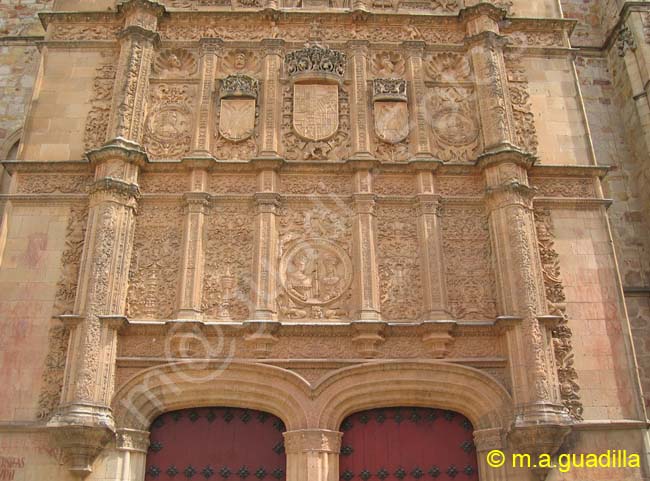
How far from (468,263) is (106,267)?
4.96 m

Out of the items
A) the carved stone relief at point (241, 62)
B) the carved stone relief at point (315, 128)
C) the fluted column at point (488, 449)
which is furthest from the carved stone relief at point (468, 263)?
the carved stone relief at point (241, 62)

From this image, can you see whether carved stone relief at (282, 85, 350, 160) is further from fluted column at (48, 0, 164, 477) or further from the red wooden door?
the red wooden door

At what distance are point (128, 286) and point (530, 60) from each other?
728 cm

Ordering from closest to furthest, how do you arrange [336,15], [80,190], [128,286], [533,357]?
[533,357] → [128,286] → [80,190] → [336,15]

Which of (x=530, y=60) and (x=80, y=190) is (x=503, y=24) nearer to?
(x=530, y=60)

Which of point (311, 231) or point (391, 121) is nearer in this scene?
point (311, 231)

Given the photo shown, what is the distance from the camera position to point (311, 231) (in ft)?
32.5


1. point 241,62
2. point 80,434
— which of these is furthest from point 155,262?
point 241,62

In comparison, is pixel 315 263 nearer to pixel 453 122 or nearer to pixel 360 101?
pixel 360 101

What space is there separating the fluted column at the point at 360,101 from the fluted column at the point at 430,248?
0.96 meters

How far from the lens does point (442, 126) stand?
1076 centimetres

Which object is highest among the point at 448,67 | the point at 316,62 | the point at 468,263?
the point at 448,67

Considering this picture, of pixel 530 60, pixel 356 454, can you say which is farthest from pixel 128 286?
pixel 530 60

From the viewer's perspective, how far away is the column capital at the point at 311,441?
8602mm
